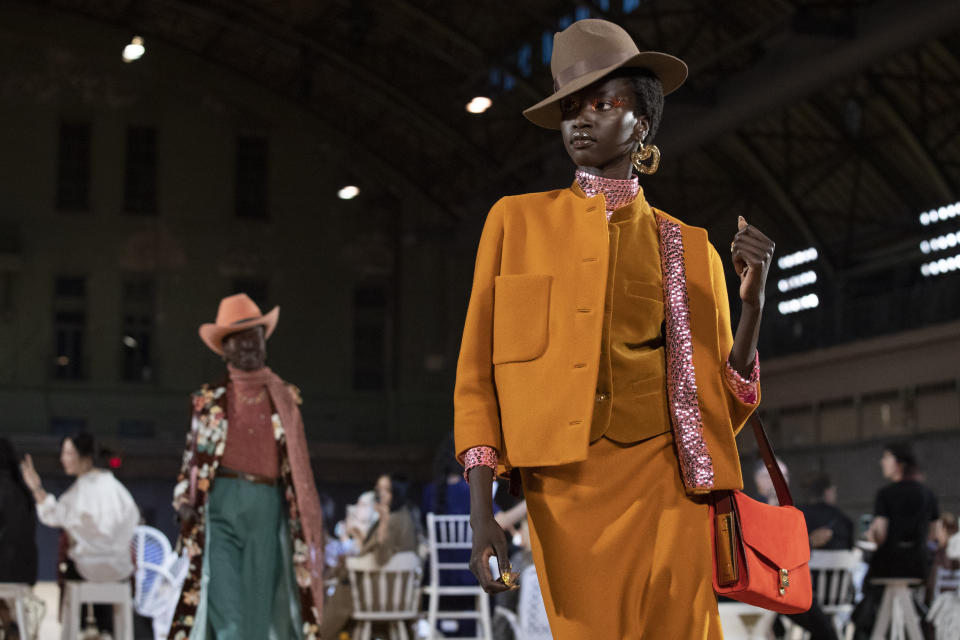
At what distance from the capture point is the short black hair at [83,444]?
339 inches

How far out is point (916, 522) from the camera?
7.91 meters

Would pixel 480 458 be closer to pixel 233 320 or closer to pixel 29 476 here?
pixel 233 320

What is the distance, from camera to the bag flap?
223 cm

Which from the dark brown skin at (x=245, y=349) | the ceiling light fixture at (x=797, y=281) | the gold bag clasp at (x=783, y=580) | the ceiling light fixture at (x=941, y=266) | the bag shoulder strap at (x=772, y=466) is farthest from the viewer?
the ceiling light fixture at (x=797, y=281)

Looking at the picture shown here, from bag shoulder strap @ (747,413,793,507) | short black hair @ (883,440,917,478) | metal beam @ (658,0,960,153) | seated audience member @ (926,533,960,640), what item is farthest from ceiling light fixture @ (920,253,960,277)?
bag shoulder strap @ (747,413,793,507)

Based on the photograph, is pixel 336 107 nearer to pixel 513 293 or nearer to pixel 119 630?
pixel 119 630

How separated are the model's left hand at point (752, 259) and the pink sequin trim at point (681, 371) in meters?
0.12

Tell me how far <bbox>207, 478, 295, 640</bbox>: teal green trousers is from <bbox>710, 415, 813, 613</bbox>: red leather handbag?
422cm

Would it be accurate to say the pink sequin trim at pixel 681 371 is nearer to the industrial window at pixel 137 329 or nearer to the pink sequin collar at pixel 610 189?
the pink sequin collar at pixel 610 189

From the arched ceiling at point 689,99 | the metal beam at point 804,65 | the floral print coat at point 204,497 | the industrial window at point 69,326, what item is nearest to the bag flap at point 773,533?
the floral print coat at point 204,497

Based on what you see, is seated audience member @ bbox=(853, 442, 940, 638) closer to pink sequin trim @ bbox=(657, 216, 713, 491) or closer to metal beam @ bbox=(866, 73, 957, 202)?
pink sequin trim @ bbox=(657, 216, 713, 491)

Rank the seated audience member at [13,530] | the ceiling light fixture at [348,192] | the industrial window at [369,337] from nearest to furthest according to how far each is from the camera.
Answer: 1. the seated audience member at [13,530]
2. the ceiling light fixture at [348,192]
3. the industrial window at [369,337]

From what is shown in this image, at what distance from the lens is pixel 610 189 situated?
2.40m

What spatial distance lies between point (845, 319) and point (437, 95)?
831cm
